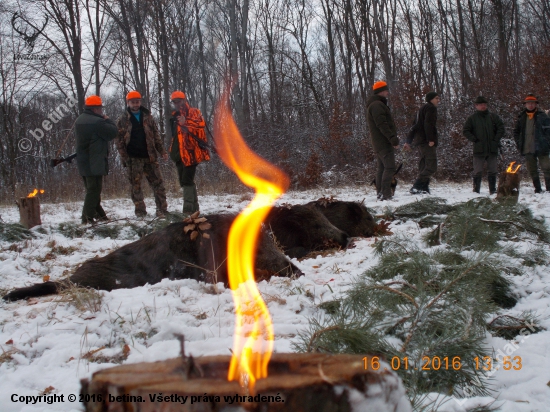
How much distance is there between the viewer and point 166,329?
2.24 metres

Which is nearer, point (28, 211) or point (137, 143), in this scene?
point (28, 211)

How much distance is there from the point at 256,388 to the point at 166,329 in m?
1.59

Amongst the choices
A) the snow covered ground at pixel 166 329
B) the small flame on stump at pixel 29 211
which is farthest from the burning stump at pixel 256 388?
the small flame on stump at pixel 29 211

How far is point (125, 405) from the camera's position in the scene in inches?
32.4

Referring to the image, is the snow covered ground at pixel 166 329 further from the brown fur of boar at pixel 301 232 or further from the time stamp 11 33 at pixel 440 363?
the brown fur of boar at pixel 301 232

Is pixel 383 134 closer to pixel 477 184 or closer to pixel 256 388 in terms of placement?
pixel 477 184

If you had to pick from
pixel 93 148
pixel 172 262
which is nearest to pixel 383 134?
pixel 93 148

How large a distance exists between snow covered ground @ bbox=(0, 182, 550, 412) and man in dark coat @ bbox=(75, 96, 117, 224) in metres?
3.21

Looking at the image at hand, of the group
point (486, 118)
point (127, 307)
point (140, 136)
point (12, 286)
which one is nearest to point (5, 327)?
point (127, 307)

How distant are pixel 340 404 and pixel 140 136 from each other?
675 cm

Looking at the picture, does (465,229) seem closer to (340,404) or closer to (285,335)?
(285,335)

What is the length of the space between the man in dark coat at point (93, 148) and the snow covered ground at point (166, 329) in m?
3.21

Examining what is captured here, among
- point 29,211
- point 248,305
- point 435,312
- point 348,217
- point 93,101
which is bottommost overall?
point 248,305

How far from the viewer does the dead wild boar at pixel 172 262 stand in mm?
3143
